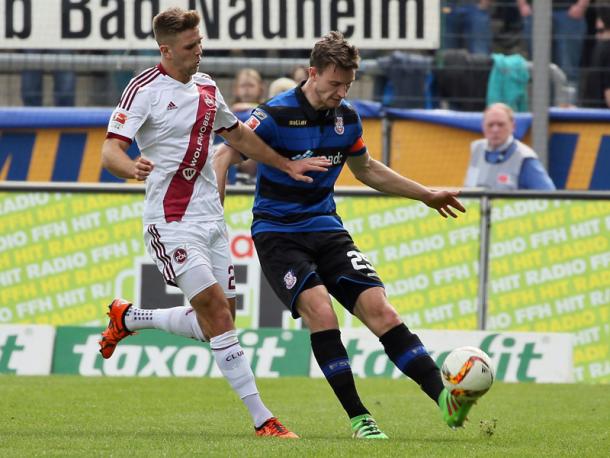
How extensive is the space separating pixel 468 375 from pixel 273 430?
3.62ft

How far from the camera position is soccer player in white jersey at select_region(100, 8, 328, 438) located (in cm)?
753

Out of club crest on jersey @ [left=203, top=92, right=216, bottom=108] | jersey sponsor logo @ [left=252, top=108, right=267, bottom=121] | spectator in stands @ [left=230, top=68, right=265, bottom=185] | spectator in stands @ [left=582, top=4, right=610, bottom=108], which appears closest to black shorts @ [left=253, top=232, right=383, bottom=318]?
jersey sponsor logo @ [left=252, top=108, right=267, bottom=121]

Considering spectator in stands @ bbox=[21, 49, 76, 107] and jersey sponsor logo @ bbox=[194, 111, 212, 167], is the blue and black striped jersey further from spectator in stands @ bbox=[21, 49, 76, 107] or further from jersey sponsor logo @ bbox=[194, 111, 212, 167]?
spectator in stands @ bbox=[21, 49, 76, 107]

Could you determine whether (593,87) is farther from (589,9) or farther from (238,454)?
(238,454)

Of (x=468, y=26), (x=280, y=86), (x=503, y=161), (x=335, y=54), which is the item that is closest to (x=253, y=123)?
(x=335, y=54)

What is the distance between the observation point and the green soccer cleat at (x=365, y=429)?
7301mm

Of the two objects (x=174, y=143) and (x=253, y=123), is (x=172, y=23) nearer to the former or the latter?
(x=174, y=143)

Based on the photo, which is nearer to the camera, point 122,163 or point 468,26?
point 122,163

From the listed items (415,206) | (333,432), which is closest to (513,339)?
(415,206)

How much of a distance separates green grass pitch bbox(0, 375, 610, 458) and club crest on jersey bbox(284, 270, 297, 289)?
2.62 feet

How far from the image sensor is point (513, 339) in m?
11.8

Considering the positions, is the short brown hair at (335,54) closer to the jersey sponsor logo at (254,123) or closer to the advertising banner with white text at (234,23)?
the jersey sponsor logo at (254,123)

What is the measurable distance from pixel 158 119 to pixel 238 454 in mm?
2012

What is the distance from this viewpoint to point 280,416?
8.88 m
